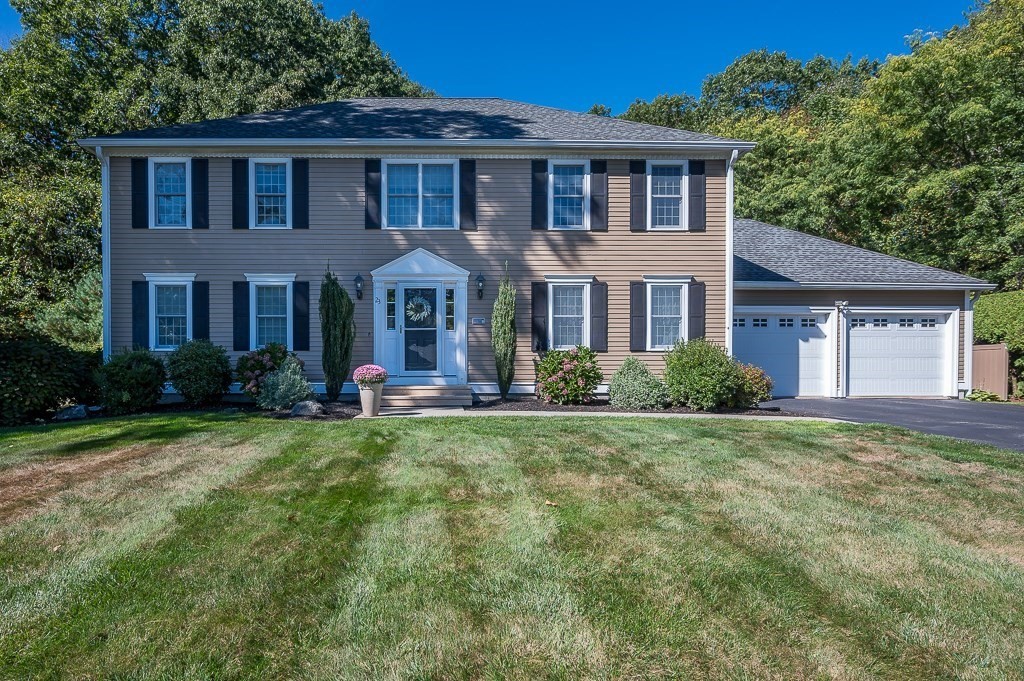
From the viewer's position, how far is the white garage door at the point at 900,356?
43.8 feet

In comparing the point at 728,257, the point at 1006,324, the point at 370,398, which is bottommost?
the point at 370,398

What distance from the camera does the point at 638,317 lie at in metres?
11.9

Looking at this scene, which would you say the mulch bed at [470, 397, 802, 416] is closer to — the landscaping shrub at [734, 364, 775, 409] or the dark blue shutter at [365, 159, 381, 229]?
the landscaping shrub at [734, 364, 775, 409]

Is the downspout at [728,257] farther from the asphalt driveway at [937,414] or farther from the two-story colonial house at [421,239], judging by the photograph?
the asphalt driveway at [937,414]

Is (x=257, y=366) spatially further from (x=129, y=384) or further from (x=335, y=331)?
(x=129, y=384)

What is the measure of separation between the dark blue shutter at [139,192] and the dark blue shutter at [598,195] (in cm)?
964

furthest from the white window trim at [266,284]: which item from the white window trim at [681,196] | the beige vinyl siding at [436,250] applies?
the white window trim at [681,196]

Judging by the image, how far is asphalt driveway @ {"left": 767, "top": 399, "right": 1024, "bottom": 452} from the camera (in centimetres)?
820

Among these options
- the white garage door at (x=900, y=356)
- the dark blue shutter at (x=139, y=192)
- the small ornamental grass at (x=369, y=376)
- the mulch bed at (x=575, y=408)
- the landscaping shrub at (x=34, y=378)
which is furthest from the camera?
the white garage door at (x=900, y=356)

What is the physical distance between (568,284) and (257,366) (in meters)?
6.61

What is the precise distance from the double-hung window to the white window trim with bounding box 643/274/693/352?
1299mm

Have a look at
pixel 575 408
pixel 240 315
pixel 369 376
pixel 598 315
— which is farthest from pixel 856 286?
pixel 240 315

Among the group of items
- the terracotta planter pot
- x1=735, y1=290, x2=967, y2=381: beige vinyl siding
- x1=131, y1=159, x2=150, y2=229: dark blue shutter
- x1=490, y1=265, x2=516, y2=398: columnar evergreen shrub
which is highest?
x1=131, y1=159, x2=150, y2=229: dark blue shutter

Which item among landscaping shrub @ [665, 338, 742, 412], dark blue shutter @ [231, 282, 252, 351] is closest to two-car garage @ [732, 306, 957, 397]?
landscaping shrub @ [665, 338, 742, 412]
